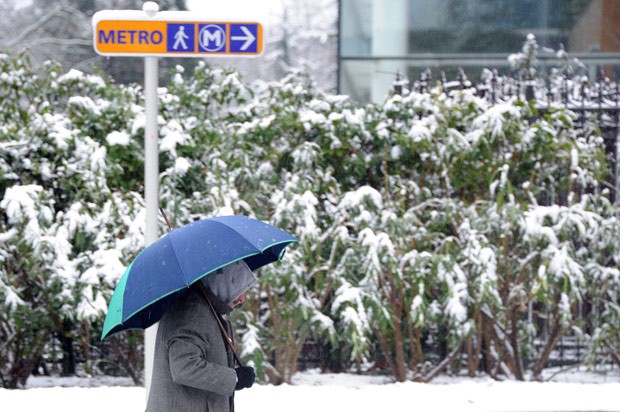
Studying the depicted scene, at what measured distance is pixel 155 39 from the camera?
4.36 m

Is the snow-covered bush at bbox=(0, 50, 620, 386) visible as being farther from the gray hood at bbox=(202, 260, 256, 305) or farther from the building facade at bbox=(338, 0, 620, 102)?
the building facade at bbox=(338, 0, 620, 102)

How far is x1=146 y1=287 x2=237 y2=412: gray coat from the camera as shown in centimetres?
329

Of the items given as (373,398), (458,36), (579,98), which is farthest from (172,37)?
(458,36)

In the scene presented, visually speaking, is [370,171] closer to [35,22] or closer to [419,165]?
[419,165]

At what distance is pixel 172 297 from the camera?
3422 millimetres

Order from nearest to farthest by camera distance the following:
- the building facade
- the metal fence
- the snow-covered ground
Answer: the snow-covered ground
the metal fence
the building facade

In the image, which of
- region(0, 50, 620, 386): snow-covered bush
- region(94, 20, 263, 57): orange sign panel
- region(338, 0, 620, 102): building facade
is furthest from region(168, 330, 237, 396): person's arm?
region(338, 0, 620, 102): building facade

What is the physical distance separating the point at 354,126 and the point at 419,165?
1.98 ft

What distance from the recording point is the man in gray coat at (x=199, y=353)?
3293 mm

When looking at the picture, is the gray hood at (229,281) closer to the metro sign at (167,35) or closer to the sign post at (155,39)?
the sign post at (155,39)

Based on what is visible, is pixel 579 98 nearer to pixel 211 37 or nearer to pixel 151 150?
pixel 211 37

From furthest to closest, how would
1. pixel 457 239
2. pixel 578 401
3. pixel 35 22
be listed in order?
pixel 35 22 < pixel 457 239 < pixel 578 401

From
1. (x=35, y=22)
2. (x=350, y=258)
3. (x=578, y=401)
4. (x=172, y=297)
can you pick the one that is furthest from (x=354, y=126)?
(x=35, y=22)

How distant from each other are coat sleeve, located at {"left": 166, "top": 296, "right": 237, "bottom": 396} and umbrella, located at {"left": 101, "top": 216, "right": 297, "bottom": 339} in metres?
0.13
